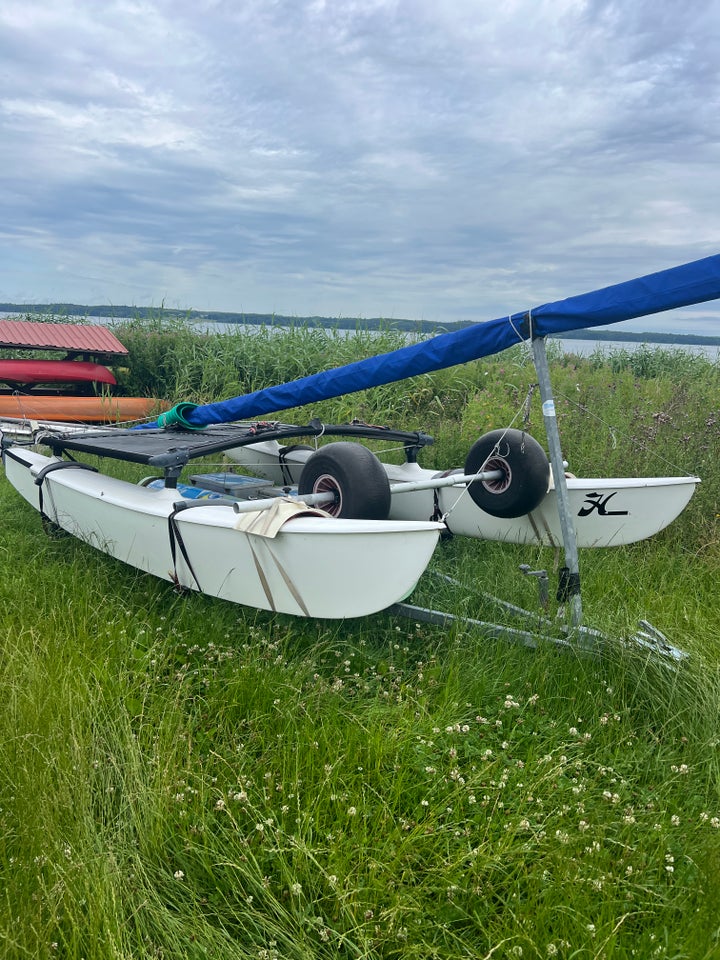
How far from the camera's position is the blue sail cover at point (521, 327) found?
9.76 ft

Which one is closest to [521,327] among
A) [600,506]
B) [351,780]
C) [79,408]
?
[600,506]

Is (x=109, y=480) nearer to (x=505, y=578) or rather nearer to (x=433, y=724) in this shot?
(x=505, y=578)

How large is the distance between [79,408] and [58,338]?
4.09 feet

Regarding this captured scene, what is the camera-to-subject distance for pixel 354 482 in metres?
3.67

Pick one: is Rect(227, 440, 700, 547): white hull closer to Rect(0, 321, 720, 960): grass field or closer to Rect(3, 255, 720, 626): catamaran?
Rect(3, 255, 720, 626): catamaran

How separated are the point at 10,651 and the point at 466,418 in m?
5.10

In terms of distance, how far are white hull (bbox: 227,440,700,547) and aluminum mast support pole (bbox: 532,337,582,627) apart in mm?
506

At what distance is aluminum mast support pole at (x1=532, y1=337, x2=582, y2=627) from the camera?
345 cm

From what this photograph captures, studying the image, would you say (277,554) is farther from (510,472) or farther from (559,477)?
(510,472)

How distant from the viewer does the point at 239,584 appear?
3586mm

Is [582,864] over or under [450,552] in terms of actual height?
under

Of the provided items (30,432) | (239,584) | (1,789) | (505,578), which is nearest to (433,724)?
(239,584)

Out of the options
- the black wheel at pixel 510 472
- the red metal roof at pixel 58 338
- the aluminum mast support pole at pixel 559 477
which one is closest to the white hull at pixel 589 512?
the black wheel at pixel 510 472

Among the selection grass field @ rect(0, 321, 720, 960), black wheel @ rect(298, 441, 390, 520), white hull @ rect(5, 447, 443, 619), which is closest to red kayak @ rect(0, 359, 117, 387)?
white hull @ rect(5, 447, 443, 619)
